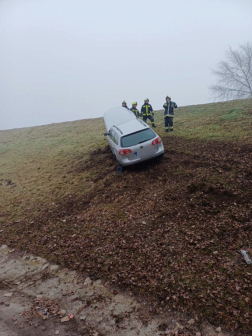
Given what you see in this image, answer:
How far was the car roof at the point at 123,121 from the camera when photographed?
9.74 meters

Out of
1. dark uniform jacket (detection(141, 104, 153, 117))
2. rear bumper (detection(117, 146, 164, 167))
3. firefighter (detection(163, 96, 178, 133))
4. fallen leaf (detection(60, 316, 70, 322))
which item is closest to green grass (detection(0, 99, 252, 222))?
firefighter (detection(163, 96, 178, 133))

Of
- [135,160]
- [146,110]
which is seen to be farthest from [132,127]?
[146,110]

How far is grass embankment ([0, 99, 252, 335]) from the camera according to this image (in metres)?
4.46

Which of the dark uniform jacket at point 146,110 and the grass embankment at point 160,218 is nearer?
the grass embankment at point 160,218

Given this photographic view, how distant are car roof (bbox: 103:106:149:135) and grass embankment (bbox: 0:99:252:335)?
1.57 m

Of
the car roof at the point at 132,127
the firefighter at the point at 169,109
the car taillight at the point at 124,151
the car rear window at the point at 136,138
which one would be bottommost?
the car taillight at the point at 124,151

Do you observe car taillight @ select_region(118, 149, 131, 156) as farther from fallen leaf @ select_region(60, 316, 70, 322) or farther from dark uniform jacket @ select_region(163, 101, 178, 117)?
fallen leaf @ select_region(60, 316, 70, 322)

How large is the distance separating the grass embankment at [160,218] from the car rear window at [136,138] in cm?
111

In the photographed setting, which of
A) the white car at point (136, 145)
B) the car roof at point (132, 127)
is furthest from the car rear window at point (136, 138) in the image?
the car roof at point (132, 127)

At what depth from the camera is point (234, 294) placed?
4.09 metres

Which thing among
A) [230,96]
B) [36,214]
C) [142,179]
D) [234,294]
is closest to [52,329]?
[234,294]

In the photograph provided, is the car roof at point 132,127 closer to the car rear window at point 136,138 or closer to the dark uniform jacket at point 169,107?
the car rear window at point 136,138

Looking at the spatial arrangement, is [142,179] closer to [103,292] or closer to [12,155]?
[103,292]

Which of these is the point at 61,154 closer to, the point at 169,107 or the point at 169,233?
the point at 169,107
